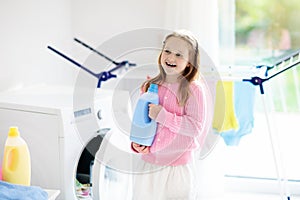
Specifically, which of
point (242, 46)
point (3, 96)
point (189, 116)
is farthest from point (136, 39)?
point (189, 116)

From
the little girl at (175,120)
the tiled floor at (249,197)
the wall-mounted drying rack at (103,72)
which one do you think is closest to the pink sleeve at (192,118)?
the little girl at (175,120)

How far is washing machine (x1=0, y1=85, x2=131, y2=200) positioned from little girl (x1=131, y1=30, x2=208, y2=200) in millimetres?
309

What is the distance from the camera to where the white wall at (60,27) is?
7.60ft

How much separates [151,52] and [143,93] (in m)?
1.06

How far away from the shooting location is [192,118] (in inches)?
69.9

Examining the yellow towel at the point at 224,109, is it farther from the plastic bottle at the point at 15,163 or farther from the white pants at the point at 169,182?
the plastic bottle at the point at 15,163

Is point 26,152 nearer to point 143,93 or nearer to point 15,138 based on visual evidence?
point 15,138

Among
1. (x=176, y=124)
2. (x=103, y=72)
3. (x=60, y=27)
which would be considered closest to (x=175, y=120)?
(x=176, y=124)

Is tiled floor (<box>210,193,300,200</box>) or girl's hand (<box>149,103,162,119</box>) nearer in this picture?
girl's hand (<box>149,103,162,119</box>)

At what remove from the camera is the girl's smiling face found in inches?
69.7

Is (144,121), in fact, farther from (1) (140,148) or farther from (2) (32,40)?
(2) (32,40)

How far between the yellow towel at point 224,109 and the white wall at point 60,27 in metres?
0.31

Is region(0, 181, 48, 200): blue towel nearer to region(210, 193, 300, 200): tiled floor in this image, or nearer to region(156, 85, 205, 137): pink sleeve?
region(156, 85, 205, 137): pink sleeve

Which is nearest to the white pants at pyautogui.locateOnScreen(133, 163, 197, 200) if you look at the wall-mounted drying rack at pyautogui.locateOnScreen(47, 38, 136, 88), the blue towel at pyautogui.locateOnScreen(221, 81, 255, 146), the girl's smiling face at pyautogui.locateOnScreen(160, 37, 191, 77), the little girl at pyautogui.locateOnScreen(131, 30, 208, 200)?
the little girl at pyautogui.locateOnScreen(131, 30, 208, 200)
